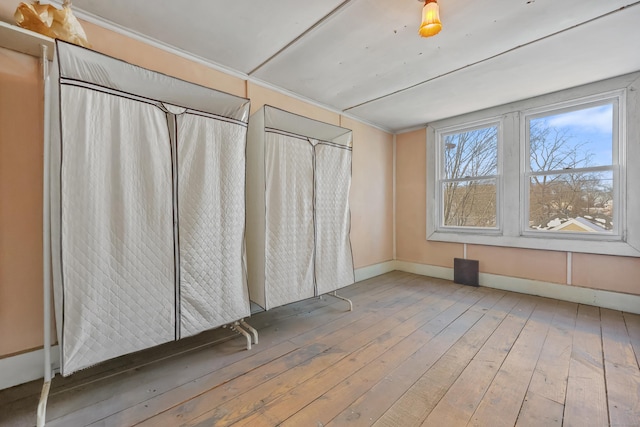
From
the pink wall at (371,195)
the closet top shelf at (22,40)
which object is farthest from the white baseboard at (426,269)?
the closet top shelf at (22,40)

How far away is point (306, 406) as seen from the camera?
4.34 ft

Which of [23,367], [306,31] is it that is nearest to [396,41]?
[306,31]

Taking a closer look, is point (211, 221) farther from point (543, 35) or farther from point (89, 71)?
point (543, 35)

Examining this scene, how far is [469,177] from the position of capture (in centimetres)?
361

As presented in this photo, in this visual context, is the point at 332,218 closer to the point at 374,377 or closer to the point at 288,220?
the point at 288,220

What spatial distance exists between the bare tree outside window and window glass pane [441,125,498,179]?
0.40 metres

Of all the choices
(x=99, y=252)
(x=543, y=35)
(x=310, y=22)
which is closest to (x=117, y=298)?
(x=99, y=252)

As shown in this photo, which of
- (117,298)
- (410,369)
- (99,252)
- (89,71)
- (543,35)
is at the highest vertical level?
(543,35)

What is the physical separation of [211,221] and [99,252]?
626mm

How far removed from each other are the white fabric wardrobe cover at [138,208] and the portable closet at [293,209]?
194mm

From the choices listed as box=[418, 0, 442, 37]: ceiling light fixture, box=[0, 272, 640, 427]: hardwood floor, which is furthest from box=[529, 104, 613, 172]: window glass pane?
box=[418, 0, 442, 37]: ceiling light fixture

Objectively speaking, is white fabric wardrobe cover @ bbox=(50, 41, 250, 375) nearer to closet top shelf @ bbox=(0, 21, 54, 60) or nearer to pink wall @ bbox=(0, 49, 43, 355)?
closet top shelf @ bbox=(0, 21, 54, 60)

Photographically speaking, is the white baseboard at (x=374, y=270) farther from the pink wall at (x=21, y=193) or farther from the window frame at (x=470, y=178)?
the pink wall at (x=21, y=193)

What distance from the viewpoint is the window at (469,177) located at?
3.42 m
